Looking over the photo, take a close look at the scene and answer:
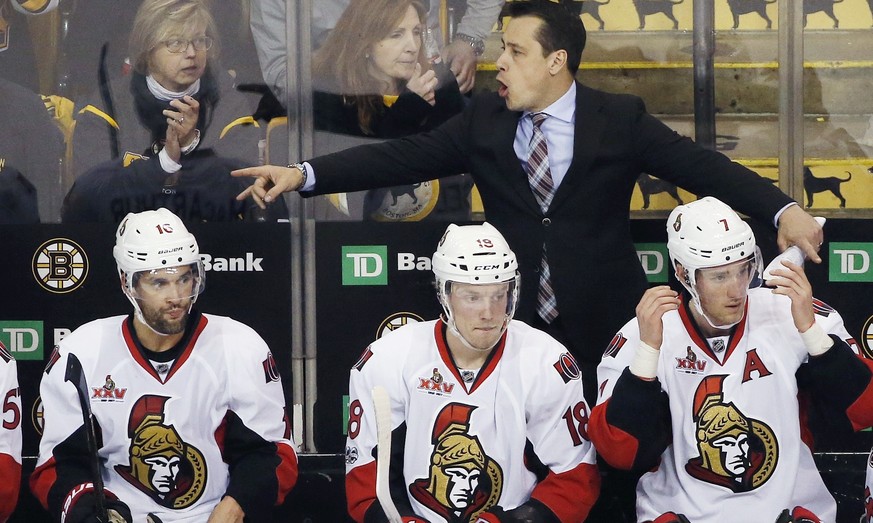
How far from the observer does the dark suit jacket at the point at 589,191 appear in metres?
3.46

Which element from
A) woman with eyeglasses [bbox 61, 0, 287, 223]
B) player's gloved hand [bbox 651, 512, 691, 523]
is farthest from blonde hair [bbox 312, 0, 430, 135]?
player's gloved hand [bbox 651, 512, 691, 523]

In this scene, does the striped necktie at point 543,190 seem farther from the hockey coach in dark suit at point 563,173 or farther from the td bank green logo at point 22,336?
the td bank green logo at point 22,336

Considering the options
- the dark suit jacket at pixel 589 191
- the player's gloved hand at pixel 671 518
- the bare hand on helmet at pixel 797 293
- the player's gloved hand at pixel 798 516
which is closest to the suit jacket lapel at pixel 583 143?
the dark suit jacket at pixel 589 191

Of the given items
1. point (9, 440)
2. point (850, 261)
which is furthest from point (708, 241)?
point (9, 440)

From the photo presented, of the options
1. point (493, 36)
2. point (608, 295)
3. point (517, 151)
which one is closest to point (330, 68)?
point (493, 36)

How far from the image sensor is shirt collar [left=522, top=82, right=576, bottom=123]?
3516 millimetres

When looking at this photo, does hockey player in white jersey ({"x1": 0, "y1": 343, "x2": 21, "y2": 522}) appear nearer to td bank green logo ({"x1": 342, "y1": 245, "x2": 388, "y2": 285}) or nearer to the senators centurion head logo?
the senators centurion head logo

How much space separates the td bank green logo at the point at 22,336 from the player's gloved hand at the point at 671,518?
201 centimetres

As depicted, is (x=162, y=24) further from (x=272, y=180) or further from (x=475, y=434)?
(x=475, y=434)

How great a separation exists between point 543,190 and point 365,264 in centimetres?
73

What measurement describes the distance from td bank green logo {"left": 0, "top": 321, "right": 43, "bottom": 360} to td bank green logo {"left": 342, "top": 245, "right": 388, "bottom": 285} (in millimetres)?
960

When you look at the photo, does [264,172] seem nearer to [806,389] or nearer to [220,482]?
[220,482]

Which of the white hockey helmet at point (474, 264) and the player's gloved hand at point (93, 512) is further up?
the white hockey helmet at point (474, 264)

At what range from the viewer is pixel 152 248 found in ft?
10.2
